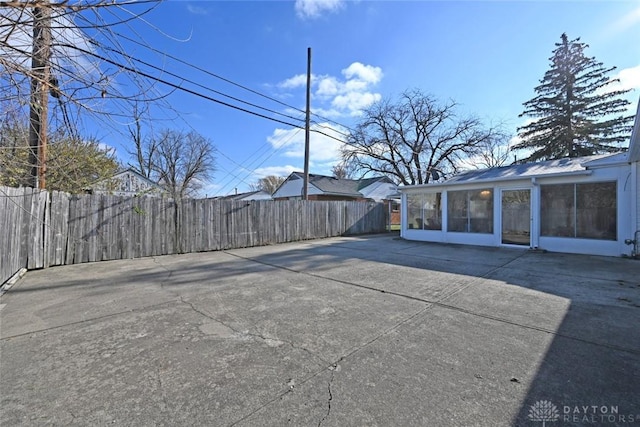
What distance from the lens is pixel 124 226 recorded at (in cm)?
728

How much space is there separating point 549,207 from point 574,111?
55.3ft

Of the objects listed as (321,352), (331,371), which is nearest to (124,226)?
(321,352)

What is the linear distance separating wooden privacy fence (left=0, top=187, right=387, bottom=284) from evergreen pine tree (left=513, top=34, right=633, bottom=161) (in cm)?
1915

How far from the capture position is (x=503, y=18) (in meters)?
6.82

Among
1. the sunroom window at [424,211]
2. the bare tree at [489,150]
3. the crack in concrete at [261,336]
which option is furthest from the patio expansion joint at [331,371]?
the bare tree at [489,150]

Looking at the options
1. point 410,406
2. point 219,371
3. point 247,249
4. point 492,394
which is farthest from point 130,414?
point 247,249

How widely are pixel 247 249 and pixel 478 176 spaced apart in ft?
30.0

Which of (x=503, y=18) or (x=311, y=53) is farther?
(x=311, y=53)

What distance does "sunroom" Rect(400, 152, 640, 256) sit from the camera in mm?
7254

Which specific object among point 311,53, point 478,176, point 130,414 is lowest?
point 130,414

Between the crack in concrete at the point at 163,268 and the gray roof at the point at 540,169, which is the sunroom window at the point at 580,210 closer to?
the gray roof at the point at 540,169

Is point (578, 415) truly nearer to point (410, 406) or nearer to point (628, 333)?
point (410, 406)

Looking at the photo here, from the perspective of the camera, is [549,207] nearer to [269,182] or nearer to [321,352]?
[321,352]

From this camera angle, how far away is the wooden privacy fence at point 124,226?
17.4 feet
